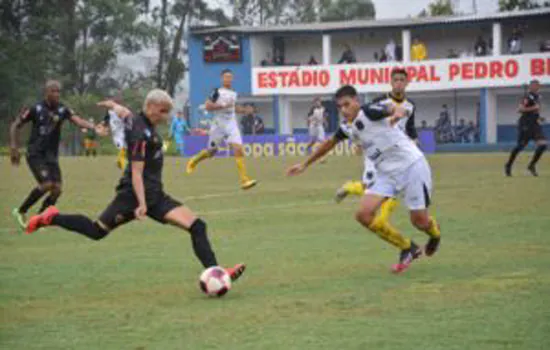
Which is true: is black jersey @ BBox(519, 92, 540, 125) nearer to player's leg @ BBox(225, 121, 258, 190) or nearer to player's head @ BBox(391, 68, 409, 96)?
player's leg @ BBox(225, 121, 258, 190)

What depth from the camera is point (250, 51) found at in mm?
58219

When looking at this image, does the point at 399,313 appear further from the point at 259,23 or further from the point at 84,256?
the point at 259,23

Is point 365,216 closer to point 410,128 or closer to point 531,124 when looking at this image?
point 410,128

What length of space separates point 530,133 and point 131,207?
15.7 meters

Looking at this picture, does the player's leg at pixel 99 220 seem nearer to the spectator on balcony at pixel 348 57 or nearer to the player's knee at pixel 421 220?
the player's knee at pixel 421 220

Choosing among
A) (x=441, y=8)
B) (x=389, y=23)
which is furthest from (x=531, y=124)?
(x=441, y=8)

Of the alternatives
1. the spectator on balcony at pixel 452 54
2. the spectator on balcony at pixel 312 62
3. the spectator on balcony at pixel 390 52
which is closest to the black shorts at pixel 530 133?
the spectator on balcony at pixel 452 54

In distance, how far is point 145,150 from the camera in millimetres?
9625

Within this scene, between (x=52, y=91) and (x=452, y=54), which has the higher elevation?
(x=452, y=54)

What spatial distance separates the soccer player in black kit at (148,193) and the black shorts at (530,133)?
1536cm

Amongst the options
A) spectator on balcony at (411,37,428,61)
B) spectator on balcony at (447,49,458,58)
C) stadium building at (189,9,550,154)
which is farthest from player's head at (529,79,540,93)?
spectator on balcony at (447,49,458,58)

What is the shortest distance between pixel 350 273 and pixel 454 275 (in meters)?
0.97

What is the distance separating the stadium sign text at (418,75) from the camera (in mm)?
50562

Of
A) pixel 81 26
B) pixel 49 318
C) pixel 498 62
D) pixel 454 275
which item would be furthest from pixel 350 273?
pixel 81 26
